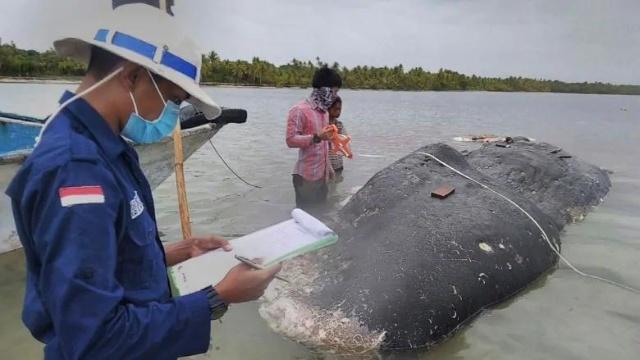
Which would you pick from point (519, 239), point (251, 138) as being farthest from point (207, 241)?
point (251, 138)

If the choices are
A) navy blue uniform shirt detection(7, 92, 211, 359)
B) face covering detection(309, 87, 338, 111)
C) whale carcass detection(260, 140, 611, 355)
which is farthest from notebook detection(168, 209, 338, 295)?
face covering detection(309, 87, 338, 111)

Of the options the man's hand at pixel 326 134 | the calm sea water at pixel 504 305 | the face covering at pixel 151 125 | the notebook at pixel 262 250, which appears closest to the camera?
the face covering at pixel 151 125

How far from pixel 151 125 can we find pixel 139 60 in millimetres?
214

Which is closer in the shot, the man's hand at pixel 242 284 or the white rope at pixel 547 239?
the man's hand at pixel 242 284

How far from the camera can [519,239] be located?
4.58 metres

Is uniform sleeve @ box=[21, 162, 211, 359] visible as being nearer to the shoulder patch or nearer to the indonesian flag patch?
the indonesian flag patch

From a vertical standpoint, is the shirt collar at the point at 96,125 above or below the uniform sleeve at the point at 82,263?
above

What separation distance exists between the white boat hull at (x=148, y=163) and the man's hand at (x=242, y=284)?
477cm

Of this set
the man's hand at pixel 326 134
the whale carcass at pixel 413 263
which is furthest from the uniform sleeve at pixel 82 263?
the man's hand at pixel 326 134

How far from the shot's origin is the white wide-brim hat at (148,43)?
1.54 meters

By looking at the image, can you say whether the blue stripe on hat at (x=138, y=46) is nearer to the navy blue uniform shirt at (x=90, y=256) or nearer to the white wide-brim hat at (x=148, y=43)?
the white wide-brim hat at (x=148, y=43)

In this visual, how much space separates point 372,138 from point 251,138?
5.21m

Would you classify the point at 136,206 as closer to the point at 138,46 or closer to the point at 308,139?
the point at 138,46

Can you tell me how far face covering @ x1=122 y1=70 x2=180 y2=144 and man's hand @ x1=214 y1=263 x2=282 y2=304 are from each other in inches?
19.9
